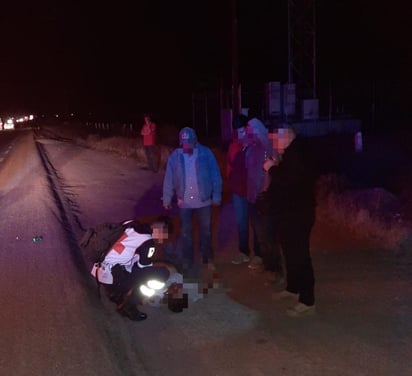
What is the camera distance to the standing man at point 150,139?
57.8 ft

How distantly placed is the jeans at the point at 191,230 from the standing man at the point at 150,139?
1048 cm

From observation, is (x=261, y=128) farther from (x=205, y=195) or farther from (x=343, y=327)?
(x=343, y=327)

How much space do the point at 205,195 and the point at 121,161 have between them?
16.1 metres

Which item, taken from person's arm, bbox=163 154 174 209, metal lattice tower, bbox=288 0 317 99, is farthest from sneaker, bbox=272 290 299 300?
metal lattice tower, bbox=288 0 317 99

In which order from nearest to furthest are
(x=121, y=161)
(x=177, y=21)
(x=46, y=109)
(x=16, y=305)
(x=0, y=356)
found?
(x=0, y=356) < (x=16, y=305) < (x=121, y=161) < (x=177, y=21) < (x=46, y=109)

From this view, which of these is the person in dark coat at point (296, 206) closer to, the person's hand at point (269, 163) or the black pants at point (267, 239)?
the person's hand at point (269, 163)

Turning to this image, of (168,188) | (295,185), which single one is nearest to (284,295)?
(295,185)

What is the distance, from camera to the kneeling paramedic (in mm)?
5992

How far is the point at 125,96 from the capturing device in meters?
64.5

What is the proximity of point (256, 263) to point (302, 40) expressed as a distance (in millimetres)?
24549

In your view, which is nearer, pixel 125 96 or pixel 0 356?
pixel 0 356

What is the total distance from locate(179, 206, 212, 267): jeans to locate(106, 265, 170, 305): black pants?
1.17 meters

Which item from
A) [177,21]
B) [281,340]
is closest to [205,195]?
[281,340]

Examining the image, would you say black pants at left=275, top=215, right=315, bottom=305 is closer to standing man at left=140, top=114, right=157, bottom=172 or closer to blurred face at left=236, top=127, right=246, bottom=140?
blurred face at left=236, top=127, right=246, bottom=140
